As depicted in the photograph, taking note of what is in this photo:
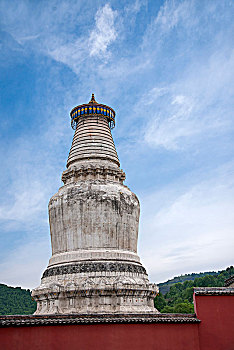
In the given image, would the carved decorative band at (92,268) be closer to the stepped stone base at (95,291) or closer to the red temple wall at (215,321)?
the stepped stone base at (95,291)

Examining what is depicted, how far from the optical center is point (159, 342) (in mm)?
10961

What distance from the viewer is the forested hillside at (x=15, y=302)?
55.4 meters

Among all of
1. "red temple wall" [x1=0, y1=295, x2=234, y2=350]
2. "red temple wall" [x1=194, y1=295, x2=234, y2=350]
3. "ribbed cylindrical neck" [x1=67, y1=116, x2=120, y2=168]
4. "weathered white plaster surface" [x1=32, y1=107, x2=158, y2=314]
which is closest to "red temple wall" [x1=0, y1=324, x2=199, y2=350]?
"red temple wall" [x1=0, y1=295, x2=234, y2=350]

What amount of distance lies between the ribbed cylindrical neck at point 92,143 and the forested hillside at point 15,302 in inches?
1676

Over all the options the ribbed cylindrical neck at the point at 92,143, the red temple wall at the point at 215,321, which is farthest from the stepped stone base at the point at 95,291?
the ribbed cylindrical neck at the point at 92,143

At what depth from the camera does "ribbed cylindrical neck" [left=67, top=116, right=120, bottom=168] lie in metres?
19.4

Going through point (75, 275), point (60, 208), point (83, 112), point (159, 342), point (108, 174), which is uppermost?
point (83, 112)

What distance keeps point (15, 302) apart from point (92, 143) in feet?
161

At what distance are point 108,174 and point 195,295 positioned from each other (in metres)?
8.99

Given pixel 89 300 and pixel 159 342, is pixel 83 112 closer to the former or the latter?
pixel 89 300

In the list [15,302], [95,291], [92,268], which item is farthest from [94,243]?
[15,302]

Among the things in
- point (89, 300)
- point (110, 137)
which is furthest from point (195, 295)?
point (110, 137)

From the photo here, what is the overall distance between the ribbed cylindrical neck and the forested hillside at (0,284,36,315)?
42.6 metres

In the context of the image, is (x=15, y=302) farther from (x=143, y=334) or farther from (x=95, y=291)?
(x=143, y=334)
